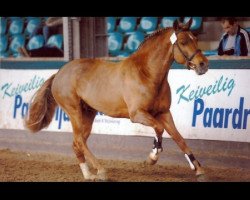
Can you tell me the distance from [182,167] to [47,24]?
19.2 feet

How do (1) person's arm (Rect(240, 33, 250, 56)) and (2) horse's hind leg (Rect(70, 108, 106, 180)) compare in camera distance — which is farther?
(1) person's arm (Rect(240, 33, 250, 56))

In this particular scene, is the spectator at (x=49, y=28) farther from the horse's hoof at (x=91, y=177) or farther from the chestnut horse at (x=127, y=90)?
the horse's hoof at (x=91, y=177)

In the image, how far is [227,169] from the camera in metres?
8.64

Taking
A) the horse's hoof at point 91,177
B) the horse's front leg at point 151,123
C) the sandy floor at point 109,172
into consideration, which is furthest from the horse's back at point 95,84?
the sandy floor at point 109,172

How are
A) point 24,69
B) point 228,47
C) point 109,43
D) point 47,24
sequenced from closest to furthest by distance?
1. point 228,47
2. point 24,69
3. point 109,43
4. point 47,24

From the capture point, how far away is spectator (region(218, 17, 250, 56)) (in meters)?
9.46

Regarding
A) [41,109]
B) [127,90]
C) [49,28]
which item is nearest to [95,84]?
[127,90]

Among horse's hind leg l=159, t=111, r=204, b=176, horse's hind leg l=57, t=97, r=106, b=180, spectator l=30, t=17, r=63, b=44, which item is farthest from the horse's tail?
spectator l=30, t=17, r=63, b=44

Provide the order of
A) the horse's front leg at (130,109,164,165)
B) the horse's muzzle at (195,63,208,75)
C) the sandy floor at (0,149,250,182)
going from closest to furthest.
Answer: the horse's muzzle at (195,63,208,75) < the horse's front leg at (130,109,164,165) < the sandy floor at (0,149,250,182)

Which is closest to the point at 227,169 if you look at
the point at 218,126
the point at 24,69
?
the point at 218,126

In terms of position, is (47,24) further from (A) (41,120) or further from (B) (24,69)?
(A) (41,120)

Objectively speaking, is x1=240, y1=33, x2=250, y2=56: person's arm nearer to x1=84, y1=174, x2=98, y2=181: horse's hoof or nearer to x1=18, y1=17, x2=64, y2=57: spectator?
x1=84, y1=174, x2=98, y2=181: horse's hoof

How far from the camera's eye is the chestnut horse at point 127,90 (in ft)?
24.0

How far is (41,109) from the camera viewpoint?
8.90 m
